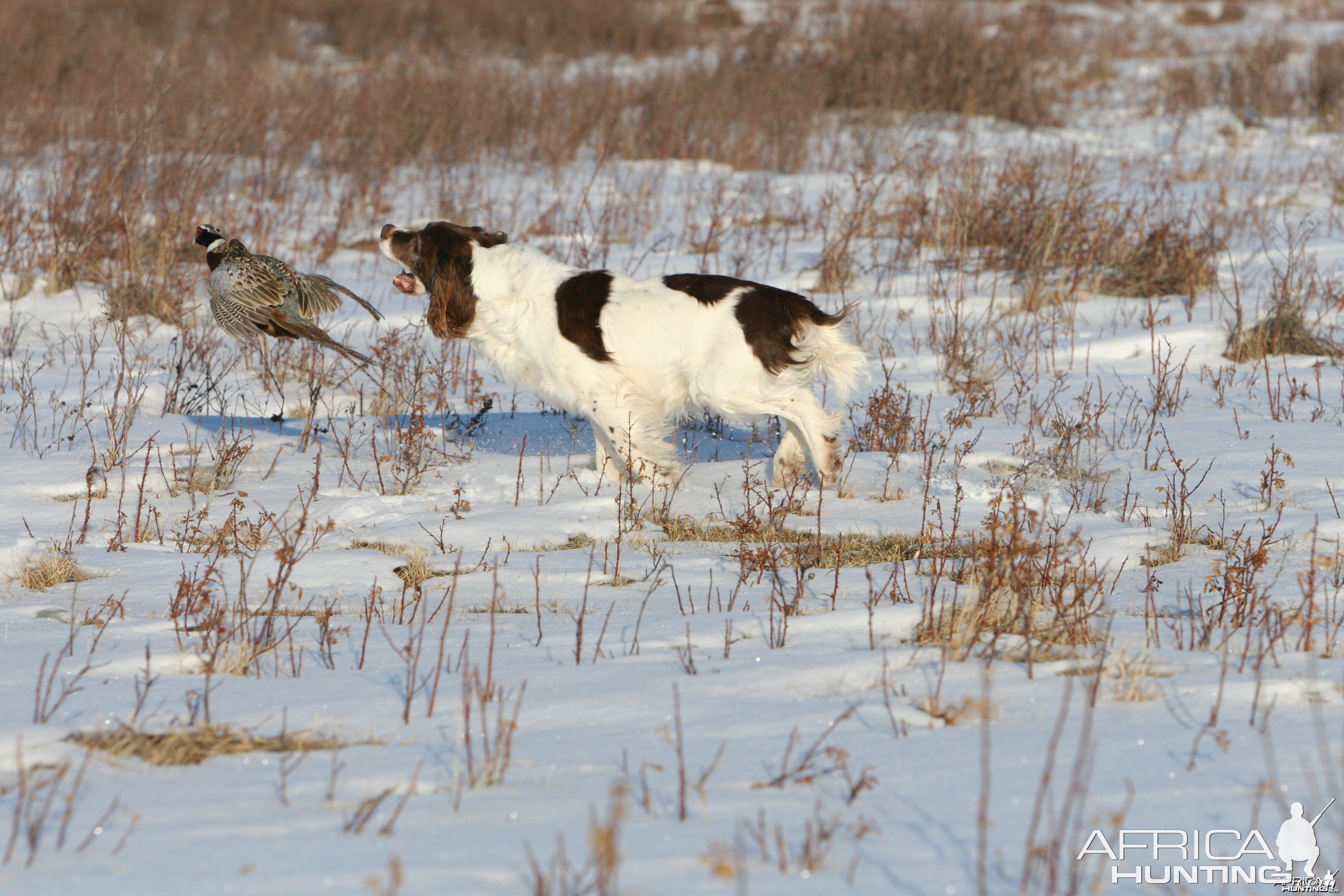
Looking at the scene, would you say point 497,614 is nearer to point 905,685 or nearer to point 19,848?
point 905,685

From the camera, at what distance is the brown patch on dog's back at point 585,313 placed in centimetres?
455

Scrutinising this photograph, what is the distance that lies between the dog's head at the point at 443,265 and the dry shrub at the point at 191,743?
8.90ft

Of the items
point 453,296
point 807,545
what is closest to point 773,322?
point 807,545

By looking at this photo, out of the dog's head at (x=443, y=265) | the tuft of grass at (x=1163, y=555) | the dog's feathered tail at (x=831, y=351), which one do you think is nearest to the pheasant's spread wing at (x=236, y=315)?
the dog's head at (x=443, y=265)

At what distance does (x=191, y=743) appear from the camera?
2.19 metres

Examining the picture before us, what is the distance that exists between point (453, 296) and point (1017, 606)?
9.06 ft

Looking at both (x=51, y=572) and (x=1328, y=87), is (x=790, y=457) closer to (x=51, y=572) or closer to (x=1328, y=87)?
(x=51, y=572)

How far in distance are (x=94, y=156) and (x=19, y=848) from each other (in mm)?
7199

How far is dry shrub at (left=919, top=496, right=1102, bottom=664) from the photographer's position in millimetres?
2715

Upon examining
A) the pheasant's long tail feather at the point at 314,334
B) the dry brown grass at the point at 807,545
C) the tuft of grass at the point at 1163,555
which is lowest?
the dry brown grass at the point at 807,545

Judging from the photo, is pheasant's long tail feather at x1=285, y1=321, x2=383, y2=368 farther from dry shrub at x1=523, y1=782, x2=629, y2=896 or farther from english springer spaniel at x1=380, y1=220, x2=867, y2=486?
dry shrub at x1=523, y1=782, x2=629, y2=896

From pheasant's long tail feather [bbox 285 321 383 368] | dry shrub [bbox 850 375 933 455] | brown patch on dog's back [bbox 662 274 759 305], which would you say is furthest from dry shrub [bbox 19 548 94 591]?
dry shrub [bbox 850 375 933 455]

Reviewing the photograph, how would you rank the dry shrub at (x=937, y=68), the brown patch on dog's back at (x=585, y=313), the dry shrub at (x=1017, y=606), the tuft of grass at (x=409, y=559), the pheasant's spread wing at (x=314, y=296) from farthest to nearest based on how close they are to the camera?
the dry shrub at (x=937, y=68), the brown patch on dog's back at (x=585, y=313), the pheasant's spread wing at (x=314, y=296), the tuft of grass at (x=409, y=559), the dry shrub at (x=1017, y=606)

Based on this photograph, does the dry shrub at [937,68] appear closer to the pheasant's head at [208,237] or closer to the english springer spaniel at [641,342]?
the english springer spaniel at [641,342]
